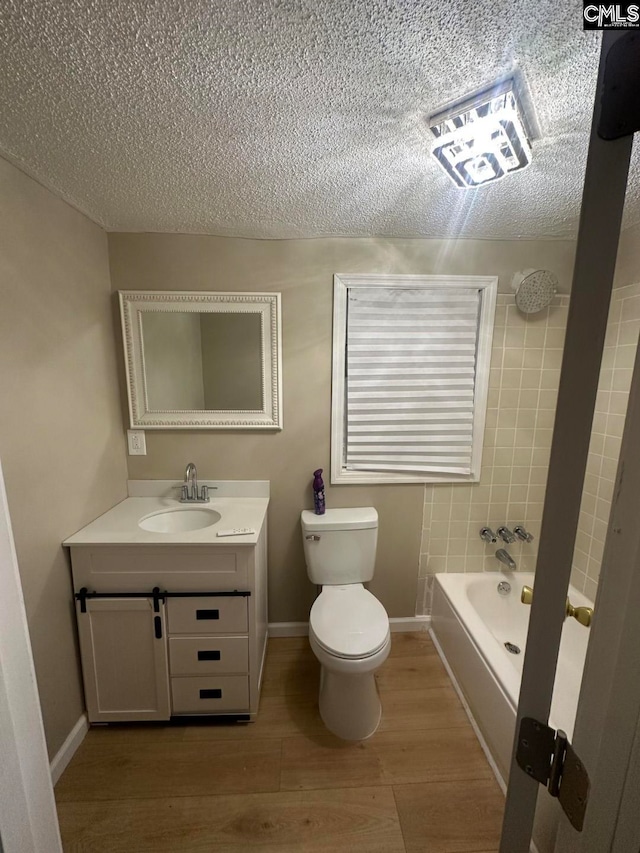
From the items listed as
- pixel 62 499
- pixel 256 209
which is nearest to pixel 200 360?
pixel 256 209

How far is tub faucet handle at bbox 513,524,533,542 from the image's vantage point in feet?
5.92

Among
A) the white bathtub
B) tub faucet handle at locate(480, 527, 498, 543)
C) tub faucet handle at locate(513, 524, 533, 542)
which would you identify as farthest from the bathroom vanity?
tub faucet handle at locate(513, 524, 533, 542)

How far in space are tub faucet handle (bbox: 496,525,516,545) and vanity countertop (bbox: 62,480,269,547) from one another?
131cm

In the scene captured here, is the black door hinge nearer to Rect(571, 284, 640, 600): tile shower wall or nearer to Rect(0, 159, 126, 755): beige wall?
Rect(571, 284, 640, 600): tile shower wall

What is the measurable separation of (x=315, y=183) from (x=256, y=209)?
307 millimetres

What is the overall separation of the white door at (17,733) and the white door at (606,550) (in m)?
0.91

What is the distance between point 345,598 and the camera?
154 cm

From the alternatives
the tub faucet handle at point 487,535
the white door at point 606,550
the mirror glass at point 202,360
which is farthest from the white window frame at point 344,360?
the white door at point 606,550

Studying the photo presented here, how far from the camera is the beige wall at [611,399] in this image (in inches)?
20.2

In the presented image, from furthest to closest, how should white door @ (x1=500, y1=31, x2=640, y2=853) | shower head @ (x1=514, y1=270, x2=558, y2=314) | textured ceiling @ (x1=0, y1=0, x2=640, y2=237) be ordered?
shower head @ (x1=514, y1=270, x2=558, y2=314)
textured ceiling @ (x1=0, y1=0, x2=640, y2=237)
white door @ (x1=500, y1=31, x2=640, y2=853)

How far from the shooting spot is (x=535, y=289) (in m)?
1.60

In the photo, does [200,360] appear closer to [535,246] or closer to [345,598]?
[345,598]

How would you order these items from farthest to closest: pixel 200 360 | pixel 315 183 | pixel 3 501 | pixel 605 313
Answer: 1. pixel 200 360
2. pixel 315 183
3. pixel 3 501
4. pixel 605 313

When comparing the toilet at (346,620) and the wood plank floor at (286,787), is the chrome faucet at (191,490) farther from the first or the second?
the wood plank floor at (286,787)
